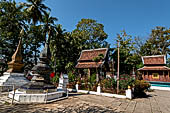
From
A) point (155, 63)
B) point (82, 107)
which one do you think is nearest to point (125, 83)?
point (82, 107)

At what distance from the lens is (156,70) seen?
1955 centimetres

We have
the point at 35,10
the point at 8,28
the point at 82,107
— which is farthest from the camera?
the point at 8,28

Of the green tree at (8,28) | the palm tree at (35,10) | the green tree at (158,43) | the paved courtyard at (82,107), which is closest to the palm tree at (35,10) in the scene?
the palm tree at (35,10)

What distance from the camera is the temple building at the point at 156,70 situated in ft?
62.0

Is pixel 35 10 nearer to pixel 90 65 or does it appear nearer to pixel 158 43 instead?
pixel 90 65

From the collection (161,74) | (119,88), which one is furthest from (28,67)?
(161,74)

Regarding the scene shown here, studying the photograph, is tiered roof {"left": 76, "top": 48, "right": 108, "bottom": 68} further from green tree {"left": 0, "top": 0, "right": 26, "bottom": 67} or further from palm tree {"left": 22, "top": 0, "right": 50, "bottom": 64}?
green tree {"left": 0, "top": 0, "right": 26, "bottom": 67}

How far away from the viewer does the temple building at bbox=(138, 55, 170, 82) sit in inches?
744

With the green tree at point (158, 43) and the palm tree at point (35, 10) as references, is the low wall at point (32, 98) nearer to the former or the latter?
the palm tree at point (35, 10)

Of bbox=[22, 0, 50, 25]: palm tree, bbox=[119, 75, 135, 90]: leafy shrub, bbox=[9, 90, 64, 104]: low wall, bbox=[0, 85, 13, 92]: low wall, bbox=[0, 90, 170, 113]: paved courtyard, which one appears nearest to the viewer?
bbox=[0, 90, 170, 113]: paved courtyard

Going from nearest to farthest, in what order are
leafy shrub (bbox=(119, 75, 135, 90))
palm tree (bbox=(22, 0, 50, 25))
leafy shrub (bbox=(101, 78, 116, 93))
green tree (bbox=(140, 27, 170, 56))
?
leafy shrub (bbox=(119, 75, 135, 90)) → leafy shrub (bbox=(101, 78, 116, 93)) → palm tree (bbox=(22, 0, 50, 25)) → green tree (bbox=(140, 27, 170, 56))

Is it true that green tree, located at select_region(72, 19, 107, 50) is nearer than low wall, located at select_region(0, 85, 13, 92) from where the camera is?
No

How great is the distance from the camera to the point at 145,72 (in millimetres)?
20938

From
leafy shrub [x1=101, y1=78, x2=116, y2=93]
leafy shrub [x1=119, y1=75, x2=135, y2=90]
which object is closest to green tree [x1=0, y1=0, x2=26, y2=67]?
leafy shrub [x1=101, y1=78, x2=116, y2=93]
